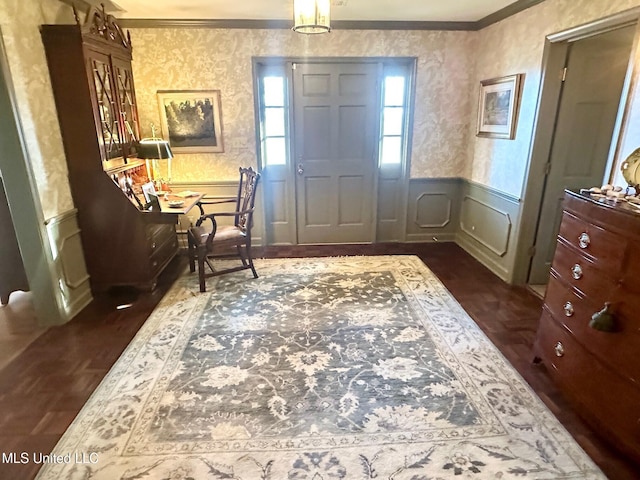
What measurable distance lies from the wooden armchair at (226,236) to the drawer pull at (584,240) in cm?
253

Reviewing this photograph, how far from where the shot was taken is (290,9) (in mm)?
3631

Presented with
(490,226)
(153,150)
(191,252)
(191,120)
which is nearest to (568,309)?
(490,226)

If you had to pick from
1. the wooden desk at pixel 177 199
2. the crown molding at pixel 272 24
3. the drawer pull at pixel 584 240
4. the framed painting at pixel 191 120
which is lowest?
the wooden desk at pixel 177 199

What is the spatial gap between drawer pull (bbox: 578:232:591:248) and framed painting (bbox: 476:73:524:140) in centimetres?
186

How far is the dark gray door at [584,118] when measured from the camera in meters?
3.07

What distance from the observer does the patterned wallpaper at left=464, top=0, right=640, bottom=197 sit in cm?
262

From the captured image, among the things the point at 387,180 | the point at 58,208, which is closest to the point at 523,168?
the point at 387,180

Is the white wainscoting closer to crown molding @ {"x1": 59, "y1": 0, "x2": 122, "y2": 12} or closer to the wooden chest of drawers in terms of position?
crown molding @ {"x1": 59, "y1": 0, "x2": 122, "y2": 12}

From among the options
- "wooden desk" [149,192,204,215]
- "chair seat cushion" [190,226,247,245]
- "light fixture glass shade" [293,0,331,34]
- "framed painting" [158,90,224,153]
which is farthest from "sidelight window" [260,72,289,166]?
"light fixture glass shade" [293,0,331,34]

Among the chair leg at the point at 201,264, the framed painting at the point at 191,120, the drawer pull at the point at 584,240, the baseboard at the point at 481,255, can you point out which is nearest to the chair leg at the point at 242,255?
the chair leg at the point at 201,264

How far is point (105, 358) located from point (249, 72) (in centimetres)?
312

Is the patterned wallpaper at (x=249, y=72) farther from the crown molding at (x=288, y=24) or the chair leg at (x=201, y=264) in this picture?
the chair leg at (x=201, y=264)

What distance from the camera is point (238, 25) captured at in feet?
13.1

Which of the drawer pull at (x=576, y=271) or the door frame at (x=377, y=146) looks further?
the door frame at (x=377, y=146)
